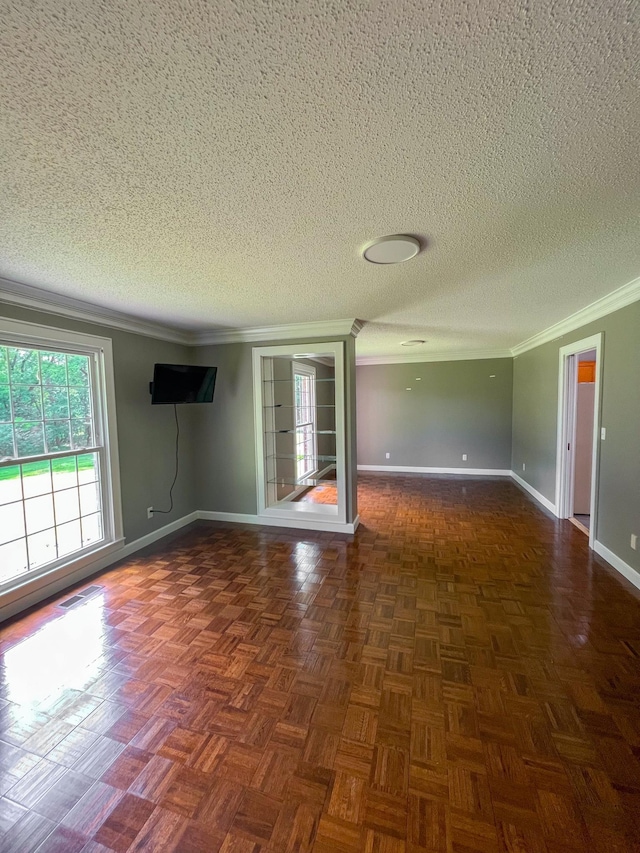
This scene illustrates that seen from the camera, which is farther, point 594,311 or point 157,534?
point 157,534

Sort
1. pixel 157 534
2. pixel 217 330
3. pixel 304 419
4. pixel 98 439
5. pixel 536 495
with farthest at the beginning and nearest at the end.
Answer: pixel 304 419 < pixel 536 495 < pixel 217 330 < pixel 157 534 < pixel 98 439

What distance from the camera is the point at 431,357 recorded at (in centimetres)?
675

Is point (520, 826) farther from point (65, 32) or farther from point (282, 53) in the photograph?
point (65, 32)

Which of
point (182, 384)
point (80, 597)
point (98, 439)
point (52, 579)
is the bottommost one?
point (80, 597)

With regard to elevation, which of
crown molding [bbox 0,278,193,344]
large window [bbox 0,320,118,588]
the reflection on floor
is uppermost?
crown molding [bbox 0,278,193,344]

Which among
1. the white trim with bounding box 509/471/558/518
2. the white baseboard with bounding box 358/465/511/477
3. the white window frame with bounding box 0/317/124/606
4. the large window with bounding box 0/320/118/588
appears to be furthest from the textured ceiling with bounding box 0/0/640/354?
the white baseboard with bounding box 358/465/511/477

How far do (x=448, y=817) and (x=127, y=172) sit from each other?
2.52 m

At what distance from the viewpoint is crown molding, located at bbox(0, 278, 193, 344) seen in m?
2.42

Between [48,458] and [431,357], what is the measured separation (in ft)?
20.0

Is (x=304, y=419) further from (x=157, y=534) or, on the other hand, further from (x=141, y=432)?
(x=157, y=534)

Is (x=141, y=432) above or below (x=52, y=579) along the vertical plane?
above

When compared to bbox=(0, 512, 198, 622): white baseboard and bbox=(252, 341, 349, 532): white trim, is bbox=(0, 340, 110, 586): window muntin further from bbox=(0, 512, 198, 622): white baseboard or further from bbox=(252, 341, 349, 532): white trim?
bbox=(252, 341, 349, 532): white trim

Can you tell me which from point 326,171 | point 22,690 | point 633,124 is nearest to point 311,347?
point 326,171

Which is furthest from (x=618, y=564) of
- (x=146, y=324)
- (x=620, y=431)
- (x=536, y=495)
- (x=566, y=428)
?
(x=146, y=324)
